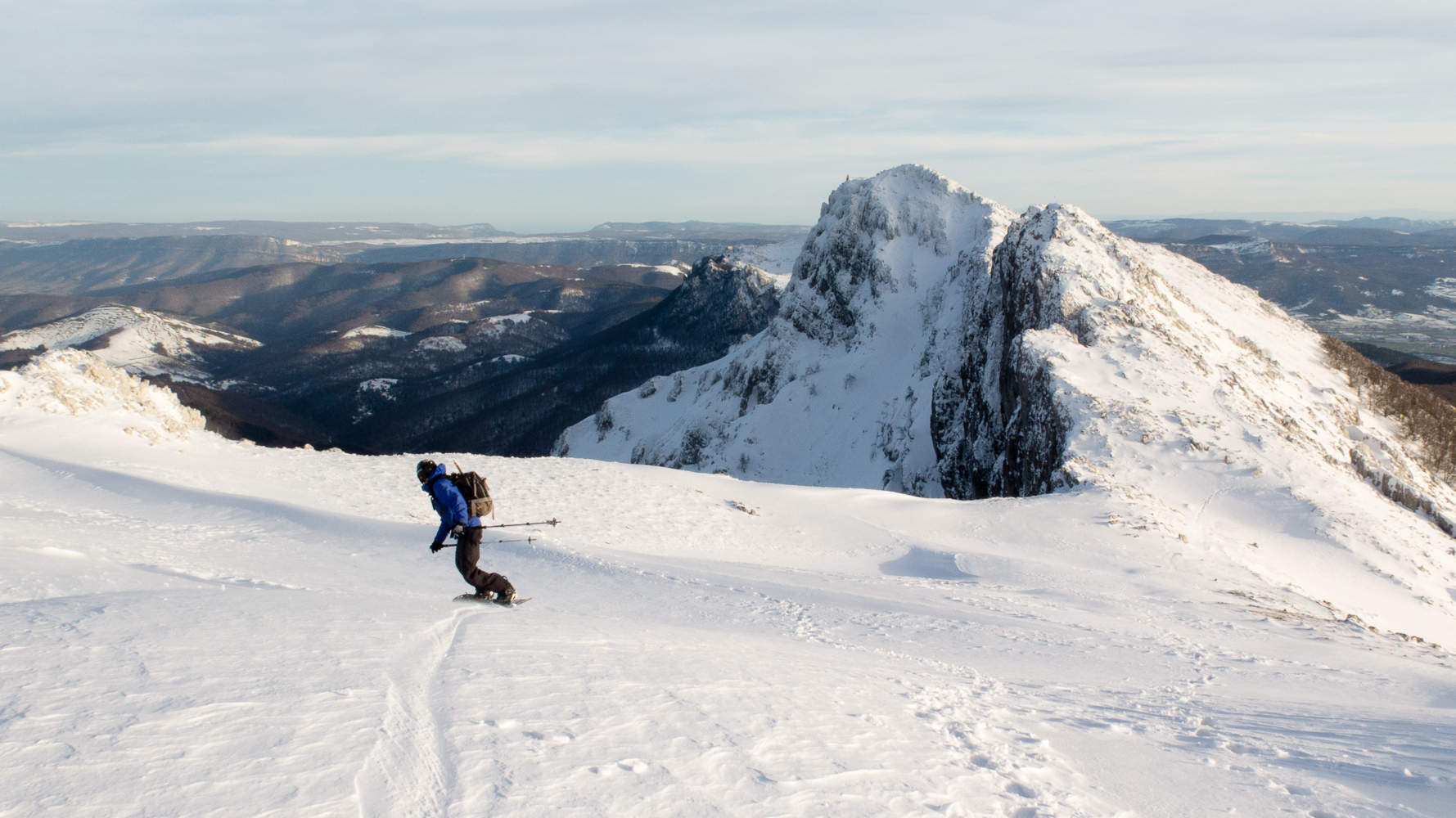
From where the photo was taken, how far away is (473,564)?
10.7 meters

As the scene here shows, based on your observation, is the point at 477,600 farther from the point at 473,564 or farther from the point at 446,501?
the point at 446,501

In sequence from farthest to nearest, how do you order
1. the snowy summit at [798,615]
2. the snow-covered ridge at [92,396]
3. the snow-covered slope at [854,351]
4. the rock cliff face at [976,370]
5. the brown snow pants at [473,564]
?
the snow-covered slope at [854,351], the rock cliff face at [976,370], the snow-covered ridge at [92,396], the brown snow pants at [473,564], the snowy summit at [798,615]

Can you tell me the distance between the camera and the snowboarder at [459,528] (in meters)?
9.89

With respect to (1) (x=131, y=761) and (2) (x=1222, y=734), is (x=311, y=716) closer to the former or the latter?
(1) (x=131, y=761)

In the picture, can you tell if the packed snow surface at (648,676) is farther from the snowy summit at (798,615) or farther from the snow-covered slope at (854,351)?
the snow-covered slope at (854,351)

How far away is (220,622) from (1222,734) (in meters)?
10.4

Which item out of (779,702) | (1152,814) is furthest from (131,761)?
(1152,814)

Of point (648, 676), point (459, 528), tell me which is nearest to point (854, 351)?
point (459, 528)

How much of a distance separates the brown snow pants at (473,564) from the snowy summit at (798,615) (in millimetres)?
444

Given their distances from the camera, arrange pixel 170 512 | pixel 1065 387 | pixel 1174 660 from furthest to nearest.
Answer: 1. pixel 1065 387
2. pixel 170 512
3. pixel 1174 660

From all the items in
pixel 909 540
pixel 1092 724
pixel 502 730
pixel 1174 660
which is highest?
pixel 502 730

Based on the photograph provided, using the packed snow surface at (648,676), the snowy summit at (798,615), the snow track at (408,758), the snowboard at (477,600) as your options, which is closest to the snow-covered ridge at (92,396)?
the snowy summit at (798,615)

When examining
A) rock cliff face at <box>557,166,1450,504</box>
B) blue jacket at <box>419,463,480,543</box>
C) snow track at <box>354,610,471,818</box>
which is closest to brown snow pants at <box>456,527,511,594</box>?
blue jacket at <box>419,463,480,543</box>

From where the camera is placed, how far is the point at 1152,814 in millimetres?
5984
